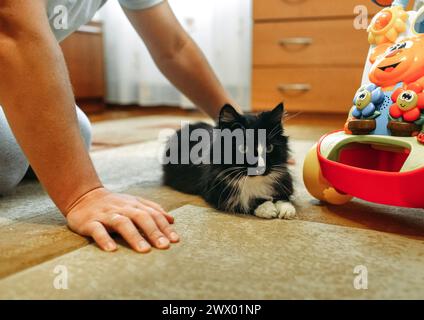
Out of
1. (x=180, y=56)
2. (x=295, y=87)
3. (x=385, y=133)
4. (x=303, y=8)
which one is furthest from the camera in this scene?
(x=295, y=87)

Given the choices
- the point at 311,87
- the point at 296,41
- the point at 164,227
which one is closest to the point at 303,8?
the point at 296,41

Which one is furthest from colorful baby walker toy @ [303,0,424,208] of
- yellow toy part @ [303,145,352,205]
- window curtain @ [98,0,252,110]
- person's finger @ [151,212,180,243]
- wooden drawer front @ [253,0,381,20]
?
window curtain @ [98,0,252,110]

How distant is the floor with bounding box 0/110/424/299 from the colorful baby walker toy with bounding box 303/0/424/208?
0.07 metres

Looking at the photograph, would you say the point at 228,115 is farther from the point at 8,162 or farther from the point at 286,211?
the point at 8,162

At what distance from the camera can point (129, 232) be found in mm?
765

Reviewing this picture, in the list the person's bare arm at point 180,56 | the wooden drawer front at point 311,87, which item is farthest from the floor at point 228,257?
the wooden drawer front at point 311,87

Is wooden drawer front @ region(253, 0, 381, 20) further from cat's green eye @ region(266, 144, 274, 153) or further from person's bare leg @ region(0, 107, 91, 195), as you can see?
person's bare leg @ region(0, 107, 91, 195)

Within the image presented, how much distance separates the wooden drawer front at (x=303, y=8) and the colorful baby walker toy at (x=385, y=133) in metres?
1.27

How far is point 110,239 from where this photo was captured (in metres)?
0.77

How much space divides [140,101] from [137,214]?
111 inches

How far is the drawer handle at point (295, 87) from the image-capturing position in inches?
100.0

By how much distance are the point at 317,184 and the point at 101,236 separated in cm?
51

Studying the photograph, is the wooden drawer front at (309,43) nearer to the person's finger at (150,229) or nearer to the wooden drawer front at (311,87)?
the wooden drawer front at (311,87)
